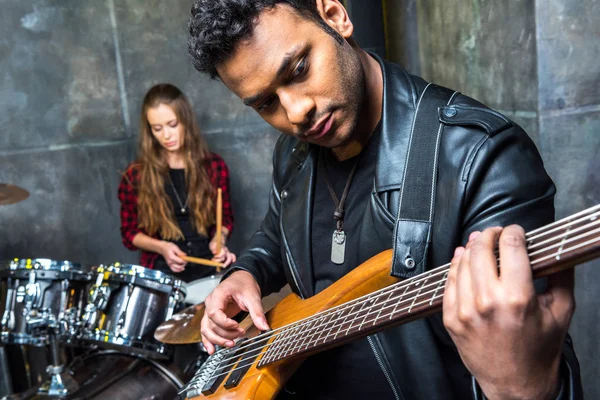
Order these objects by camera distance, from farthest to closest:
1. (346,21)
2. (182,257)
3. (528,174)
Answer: (182,257) → (346,21) → (528,174)

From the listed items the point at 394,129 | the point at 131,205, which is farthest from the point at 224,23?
the point at 131,205

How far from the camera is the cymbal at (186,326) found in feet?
7.63

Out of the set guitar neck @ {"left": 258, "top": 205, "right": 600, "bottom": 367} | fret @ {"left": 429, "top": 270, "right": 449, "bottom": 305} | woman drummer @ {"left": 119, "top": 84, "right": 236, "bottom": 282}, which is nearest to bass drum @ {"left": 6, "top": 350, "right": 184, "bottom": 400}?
woman drummer @ {"left": 119, "top": 84, "right": 236, "bottom": 282}

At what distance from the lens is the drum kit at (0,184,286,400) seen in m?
2.82

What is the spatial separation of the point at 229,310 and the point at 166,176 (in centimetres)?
234

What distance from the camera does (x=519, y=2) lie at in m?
2.25

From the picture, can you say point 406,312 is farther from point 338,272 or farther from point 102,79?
point 102,79

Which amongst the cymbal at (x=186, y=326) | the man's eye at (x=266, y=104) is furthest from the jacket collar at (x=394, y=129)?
the cymbal at (x=186, y=326)

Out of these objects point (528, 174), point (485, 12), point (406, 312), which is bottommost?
point (406, 312)

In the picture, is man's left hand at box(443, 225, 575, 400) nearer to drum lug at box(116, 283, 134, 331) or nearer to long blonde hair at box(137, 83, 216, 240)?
drum lug at box(116, 283, 134, 331)

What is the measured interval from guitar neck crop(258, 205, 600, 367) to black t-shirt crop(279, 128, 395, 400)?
17cm

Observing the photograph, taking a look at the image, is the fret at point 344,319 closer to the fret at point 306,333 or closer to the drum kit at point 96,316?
the fret at point 306,333

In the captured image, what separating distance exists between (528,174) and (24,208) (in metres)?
3.92

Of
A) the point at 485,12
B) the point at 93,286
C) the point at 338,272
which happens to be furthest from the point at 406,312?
the point at 93,286
